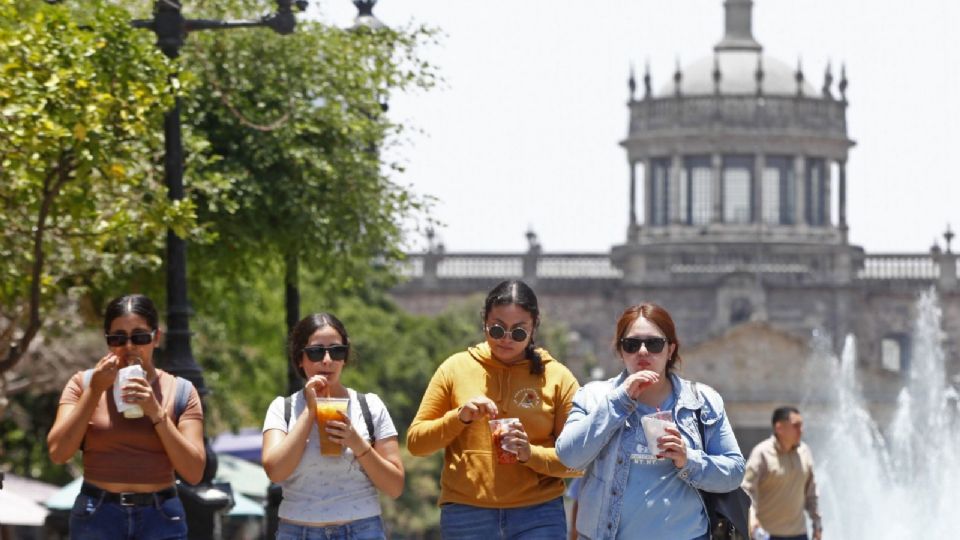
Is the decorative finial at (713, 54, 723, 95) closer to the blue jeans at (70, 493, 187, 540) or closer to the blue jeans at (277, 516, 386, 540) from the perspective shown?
the blue jeans at (70, 493, 187, 540)

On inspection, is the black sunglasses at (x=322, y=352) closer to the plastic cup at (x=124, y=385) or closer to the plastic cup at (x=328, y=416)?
the plastic cup at (x=328, y=416)

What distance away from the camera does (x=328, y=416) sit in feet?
34.9

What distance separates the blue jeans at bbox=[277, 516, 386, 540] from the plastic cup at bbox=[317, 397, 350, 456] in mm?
328

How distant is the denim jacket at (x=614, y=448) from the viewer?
1025cm

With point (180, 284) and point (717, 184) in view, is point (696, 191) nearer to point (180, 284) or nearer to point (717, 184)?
point (717, 184)

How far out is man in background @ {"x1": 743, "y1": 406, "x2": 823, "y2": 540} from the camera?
1634 cm

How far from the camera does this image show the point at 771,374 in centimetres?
8369

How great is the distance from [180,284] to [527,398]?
20.1 feet

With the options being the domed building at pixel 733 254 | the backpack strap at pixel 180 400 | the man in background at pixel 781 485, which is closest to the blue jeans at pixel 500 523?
the backpack strap at pixel 180 400

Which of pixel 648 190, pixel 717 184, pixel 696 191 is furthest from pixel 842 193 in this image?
pixel 648 190

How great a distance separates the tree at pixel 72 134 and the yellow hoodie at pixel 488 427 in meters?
5.58

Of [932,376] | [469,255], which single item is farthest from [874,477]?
[469,255]

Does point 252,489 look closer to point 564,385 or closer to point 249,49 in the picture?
point 249,49

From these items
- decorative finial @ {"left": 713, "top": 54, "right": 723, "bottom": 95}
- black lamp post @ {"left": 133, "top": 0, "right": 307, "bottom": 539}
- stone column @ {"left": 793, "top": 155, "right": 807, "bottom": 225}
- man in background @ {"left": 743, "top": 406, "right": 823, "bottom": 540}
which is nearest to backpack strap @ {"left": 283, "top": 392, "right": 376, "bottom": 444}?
black lamp post @ {"left": 133, "top": 0, "right": 307, "bottom": 539}
